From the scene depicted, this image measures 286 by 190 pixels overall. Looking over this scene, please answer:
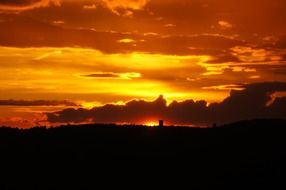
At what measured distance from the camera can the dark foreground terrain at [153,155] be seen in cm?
6721

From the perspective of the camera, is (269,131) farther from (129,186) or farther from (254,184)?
(129,186)

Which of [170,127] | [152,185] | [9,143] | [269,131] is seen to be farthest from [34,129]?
[269,131]

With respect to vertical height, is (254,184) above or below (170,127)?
below

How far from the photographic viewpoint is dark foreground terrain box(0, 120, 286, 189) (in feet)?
221

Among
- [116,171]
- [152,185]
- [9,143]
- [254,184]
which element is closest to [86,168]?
[116,171]

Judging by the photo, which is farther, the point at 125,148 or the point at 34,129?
the point at 34,129

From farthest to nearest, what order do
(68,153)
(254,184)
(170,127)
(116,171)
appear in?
(170,127) < (68,153) < (116,171) < (254,184)

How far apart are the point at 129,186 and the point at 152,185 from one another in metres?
2.25

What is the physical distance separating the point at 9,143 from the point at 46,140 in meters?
4.37

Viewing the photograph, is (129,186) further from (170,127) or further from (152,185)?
(170,127)

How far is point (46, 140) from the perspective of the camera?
79.1 m

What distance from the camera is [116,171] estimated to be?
230ft

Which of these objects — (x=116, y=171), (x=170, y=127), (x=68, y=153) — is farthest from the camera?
(x=170, y=127)

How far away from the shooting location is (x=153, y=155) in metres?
73.4
